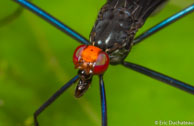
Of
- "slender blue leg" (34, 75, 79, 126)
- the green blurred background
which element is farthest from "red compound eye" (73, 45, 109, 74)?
the green blurred background

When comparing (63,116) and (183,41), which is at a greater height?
(183,41)

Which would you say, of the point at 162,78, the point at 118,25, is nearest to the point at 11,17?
the point at 118,25

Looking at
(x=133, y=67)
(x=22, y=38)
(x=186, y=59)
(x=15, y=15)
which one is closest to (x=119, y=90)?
(x=133, y=67)

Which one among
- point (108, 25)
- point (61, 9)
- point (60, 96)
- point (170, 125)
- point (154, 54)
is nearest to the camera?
point (108, 25)

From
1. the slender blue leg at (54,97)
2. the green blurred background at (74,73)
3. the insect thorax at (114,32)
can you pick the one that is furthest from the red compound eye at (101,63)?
the green blurred background at (74,73)

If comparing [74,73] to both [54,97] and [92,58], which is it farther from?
[92,58]

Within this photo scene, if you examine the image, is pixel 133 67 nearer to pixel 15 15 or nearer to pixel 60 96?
pixel 60 96
